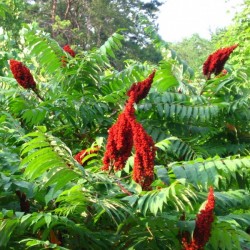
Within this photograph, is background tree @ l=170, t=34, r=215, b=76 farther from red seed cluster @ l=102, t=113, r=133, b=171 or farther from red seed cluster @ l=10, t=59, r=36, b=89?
red seed cluster @ l=102, t=113, r=133, b=171

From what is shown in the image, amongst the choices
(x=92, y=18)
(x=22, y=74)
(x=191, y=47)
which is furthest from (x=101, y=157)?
(x=191, y=47)

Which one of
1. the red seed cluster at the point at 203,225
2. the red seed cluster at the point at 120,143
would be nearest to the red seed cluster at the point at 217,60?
the red seed cluster at the point at 120,143

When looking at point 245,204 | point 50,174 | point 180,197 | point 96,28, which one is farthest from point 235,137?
point 96,28

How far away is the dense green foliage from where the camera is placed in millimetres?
2762

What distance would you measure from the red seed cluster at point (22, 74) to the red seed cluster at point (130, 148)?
149cm

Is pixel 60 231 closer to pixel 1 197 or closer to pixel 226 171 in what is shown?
pixel 1 197

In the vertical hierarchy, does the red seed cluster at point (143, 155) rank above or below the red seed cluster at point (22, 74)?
below

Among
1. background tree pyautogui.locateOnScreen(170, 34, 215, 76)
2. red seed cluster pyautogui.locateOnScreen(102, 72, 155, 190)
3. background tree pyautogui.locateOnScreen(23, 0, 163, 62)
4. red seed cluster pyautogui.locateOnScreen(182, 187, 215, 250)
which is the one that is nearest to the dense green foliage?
red seed cluster pyautogui.locateOnScreen(102, 72, 155, 190)

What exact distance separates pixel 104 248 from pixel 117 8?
1712 inches

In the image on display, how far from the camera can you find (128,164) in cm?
333

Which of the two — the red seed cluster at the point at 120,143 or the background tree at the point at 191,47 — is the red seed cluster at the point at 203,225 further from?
the background tree at the point at 191,47

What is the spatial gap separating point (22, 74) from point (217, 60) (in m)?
1.87

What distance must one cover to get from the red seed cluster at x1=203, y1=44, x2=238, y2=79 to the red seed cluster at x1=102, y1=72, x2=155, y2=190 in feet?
7.34

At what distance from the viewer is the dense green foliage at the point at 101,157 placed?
2762mm
